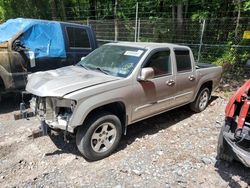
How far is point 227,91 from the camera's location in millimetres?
8055

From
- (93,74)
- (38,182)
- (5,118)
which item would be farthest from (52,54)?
(38,182)

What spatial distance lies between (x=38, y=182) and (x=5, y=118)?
2.57 metres

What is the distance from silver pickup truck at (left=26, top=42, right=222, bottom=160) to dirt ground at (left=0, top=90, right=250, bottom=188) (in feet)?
1.15

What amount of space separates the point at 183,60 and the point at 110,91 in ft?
7.13

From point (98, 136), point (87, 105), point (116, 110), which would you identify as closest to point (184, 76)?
point (116, 110)

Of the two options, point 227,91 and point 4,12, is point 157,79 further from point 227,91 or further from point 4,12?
point 4,12

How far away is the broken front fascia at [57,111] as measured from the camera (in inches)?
140

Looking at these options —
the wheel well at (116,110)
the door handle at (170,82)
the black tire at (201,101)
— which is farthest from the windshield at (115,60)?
the black tire at (201,101)

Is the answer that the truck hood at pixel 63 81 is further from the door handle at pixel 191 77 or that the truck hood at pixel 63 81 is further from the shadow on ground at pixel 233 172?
the shadow on ground at pixel 233 172

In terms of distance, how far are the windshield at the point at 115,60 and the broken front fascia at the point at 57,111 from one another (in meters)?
1.07

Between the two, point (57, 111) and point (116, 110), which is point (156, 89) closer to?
point (116, 110)

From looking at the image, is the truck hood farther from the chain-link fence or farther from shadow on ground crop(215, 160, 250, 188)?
the chain-link fence

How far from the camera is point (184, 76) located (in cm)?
529

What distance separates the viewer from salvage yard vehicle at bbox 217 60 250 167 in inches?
129
